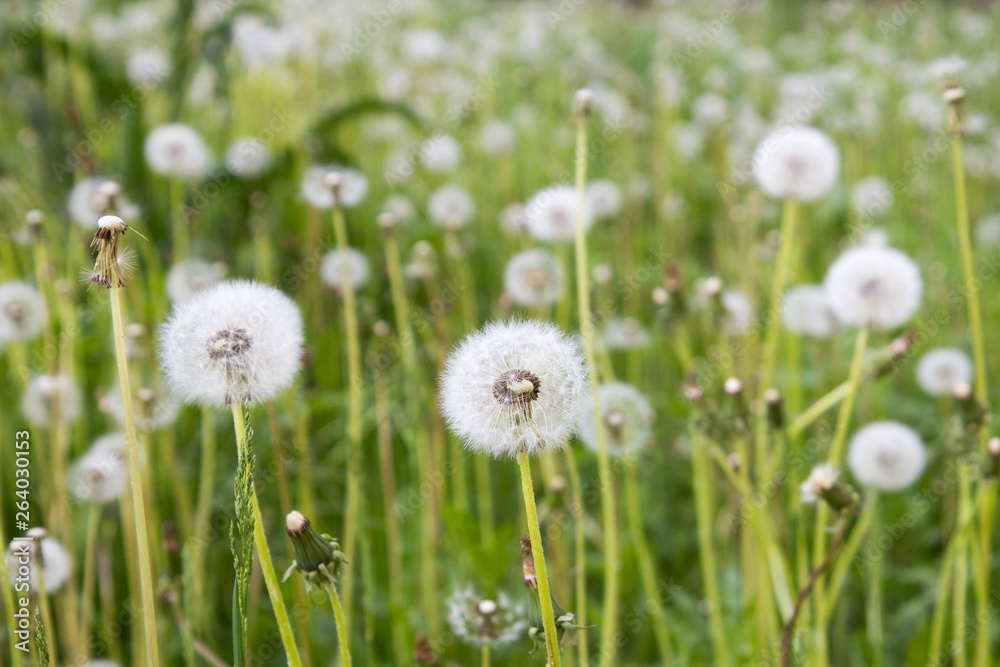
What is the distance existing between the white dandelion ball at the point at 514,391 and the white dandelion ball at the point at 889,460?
2.60 feet

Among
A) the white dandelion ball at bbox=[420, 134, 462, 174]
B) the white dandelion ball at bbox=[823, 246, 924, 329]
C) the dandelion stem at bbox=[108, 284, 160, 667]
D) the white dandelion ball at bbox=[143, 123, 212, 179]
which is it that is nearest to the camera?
the dandelion stem at bbox=[108, 284, 160, 667]

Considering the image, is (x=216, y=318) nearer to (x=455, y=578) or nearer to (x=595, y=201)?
(x=455, y=578)

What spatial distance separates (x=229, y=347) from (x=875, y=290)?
35.8 inches

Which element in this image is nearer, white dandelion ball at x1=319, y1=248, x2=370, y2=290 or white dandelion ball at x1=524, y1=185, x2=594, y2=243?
white dandelion ball at x1=524, y1=185, x2=594, y2=243

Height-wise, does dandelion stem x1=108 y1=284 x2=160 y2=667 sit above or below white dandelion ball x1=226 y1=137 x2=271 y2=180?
below

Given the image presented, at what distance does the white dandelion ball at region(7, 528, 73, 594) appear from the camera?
86 centimetres

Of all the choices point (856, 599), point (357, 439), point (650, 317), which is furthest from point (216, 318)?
point (650, 317)

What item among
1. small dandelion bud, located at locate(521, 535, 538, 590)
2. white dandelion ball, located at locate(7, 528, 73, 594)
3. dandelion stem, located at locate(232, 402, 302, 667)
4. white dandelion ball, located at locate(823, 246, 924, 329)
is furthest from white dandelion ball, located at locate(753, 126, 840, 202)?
white dandelion ball, located at locate(7, 528, 73, 594)

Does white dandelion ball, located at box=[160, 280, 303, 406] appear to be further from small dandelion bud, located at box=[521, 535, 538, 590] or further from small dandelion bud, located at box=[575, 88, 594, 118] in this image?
small dandelion bud, located at box=[575, 88, 594, 118]

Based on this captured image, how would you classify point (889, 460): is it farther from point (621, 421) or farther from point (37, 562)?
point (37, 562)

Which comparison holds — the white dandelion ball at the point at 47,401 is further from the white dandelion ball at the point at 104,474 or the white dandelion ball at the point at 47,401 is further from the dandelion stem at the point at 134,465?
the dandelion stem at the point at 134,465

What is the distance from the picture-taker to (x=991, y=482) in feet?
3.26

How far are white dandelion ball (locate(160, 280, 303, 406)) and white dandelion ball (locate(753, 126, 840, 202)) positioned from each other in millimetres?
909

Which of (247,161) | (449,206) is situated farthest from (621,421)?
(247,161)
